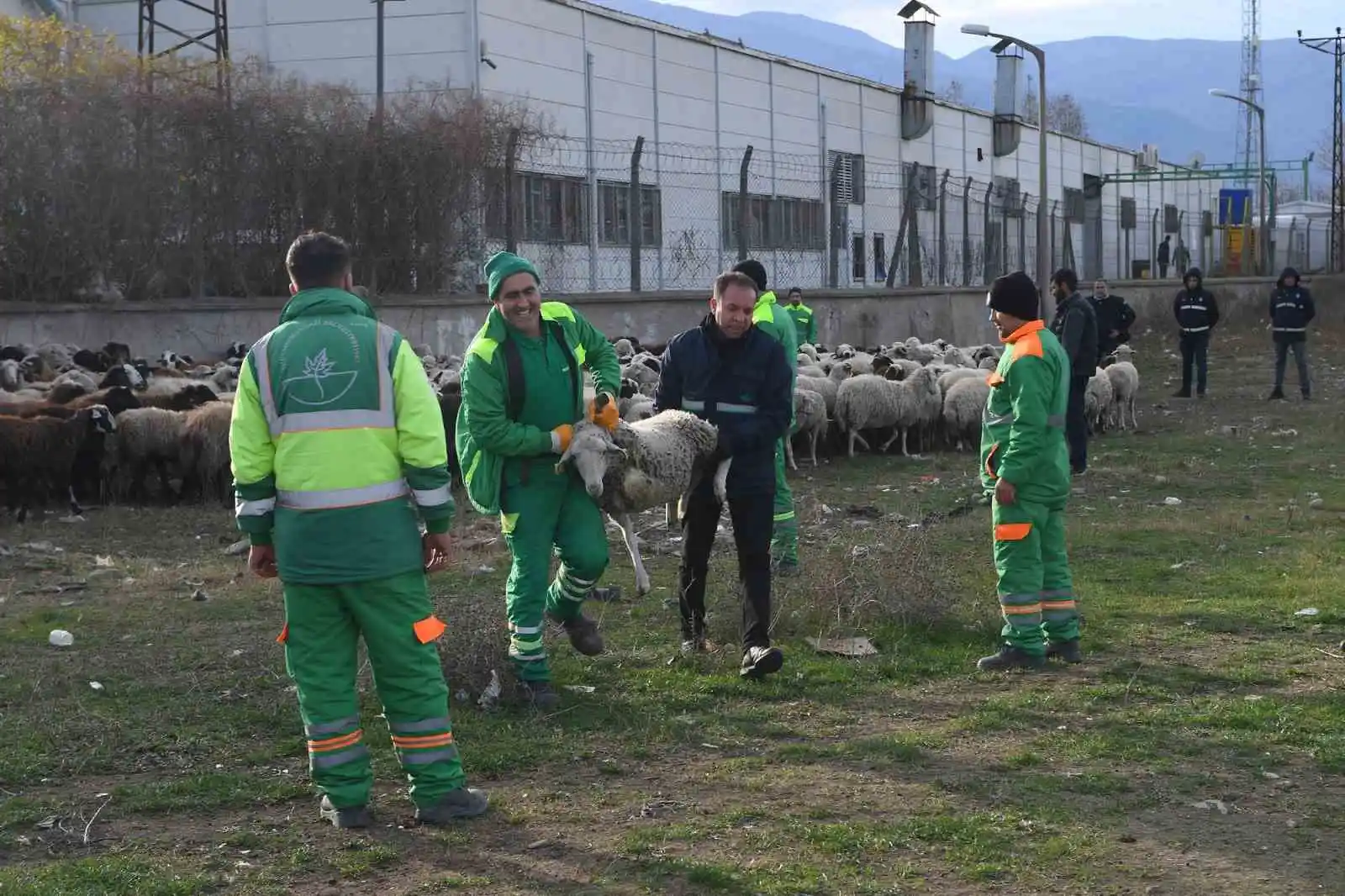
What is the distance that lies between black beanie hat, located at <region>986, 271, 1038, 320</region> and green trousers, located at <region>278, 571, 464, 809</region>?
139 inches

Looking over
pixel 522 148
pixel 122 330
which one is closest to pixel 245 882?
pixel 122 330

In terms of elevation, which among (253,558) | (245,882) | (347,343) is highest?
(347,343)

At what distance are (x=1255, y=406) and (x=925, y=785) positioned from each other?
18087 millimetres

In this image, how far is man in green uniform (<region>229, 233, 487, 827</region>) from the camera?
535 cm

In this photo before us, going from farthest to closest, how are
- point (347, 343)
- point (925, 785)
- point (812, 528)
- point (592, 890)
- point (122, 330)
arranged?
point (122, 330) < point (812, 528) < point (925, 785) < point (347, 343) < point (592, 890)

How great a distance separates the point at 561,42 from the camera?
3153 cm

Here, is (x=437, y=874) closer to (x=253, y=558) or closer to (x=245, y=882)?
(x=245, y=882)

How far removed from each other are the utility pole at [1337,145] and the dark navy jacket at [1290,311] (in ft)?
76.7

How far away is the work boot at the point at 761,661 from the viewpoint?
7340 millimetres

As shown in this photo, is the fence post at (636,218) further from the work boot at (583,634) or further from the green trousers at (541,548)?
the green trousers at (541,548)

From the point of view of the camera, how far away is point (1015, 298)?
784 cm

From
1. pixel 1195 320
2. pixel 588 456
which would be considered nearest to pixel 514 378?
pixel 588 456

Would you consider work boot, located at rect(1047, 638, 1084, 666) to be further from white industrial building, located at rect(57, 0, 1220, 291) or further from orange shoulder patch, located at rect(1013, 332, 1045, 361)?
white industrial building, located at rect(57, 0, 1220, 291)

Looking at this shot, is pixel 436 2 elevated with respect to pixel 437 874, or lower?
elevated
